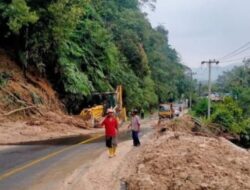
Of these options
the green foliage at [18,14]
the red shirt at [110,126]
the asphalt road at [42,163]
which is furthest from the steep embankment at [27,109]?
the red shirt at [110,126]

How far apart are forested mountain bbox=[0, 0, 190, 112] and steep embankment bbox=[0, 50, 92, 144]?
1.61 m

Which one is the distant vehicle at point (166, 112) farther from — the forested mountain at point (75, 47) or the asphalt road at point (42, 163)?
the asphalt road at point (42, 163)

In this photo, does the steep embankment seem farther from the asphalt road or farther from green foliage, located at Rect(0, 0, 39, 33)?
the asphalt road

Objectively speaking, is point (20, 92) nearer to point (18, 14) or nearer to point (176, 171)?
point (18, 14)

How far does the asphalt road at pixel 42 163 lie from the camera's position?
14562 millimetres

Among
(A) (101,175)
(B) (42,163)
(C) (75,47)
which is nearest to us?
(A) (101,175)

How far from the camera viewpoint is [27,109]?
34438 millimetres

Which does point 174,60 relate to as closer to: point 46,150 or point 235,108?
point 235,108

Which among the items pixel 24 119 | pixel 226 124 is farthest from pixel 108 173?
pixel 226 124

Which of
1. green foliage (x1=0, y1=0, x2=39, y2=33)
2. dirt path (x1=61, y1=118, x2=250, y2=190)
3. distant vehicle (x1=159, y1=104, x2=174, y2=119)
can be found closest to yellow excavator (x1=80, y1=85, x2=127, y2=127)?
distant vehicle (x1=159, y1=104, x2=174, y2=119)

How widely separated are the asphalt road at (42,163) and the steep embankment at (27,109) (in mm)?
5105

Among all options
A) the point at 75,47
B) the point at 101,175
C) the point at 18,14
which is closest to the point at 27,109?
the point at 18,14

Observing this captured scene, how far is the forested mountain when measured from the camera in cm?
3589

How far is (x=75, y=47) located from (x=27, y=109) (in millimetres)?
12897
